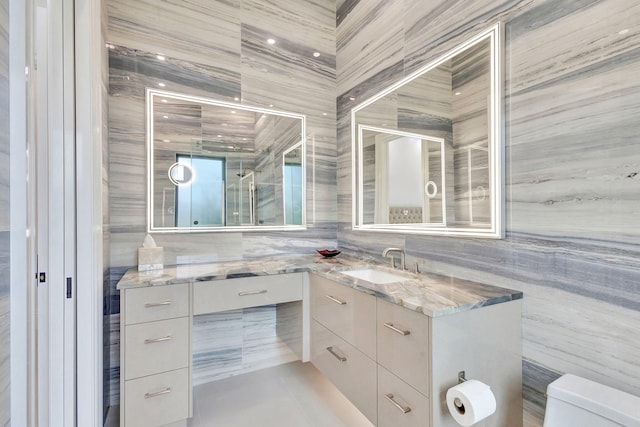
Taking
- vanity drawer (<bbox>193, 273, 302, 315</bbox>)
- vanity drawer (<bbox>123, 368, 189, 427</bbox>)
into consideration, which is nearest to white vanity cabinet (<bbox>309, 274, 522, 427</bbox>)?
vanity drawer (<bbox>193, 273, 302, 315</bbox>)

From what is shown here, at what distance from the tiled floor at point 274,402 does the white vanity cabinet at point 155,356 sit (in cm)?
30

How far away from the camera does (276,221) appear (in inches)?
98.6

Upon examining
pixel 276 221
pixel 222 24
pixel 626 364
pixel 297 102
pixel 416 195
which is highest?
pixel 222 24

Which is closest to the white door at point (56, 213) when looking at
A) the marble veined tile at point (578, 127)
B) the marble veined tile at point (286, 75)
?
the marble veined tile at point (286, 75)

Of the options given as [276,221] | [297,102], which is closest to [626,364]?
[276,221]

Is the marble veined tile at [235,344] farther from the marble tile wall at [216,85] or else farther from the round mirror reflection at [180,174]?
the round mirror reflection at [180,174]

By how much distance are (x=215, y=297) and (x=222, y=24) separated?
6.91ft

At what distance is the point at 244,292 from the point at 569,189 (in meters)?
1.76

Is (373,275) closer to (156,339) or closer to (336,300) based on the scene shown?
(336,300)

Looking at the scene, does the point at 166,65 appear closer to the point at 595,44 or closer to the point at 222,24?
the point at 222,24

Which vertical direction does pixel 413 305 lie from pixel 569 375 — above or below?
above

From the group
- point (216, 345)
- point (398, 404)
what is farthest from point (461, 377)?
point (216, 345)

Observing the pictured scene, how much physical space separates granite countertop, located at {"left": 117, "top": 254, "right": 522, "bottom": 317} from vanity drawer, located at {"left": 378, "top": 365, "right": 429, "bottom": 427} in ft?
1.18

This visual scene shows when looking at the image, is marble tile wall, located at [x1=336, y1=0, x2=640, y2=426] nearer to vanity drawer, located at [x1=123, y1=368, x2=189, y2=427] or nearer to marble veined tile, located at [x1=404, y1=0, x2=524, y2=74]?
marble veined tile, located at [x1=404, y1=0, x2=524, y2=74]
